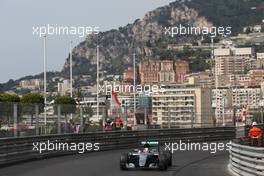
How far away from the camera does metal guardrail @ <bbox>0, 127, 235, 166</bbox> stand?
2534 cm

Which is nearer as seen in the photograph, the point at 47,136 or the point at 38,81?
the point at 47,136

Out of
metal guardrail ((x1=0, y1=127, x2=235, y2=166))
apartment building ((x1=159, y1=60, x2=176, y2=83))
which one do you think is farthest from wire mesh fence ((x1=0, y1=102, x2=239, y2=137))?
apartment building ((x1=159, y1=60, x2=176, y2=83))

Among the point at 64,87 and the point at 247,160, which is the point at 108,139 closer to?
the point at 247,160

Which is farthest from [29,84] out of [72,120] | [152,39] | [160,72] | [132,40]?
[72,120]

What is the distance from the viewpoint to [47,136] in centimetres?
2984

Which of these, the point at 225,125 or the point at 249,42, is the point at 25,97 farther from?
the point at 249,42

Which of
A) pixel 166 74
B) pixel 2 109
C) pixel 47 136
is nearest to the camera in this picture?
pixel 2 109

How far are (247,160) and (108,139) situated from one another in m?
17.7

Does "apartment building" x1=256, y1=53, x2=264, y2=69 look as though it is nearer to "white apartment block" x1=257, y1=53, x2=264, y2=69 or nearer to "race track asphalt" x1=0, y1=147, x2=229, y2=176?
"white apartment block" x1=257, y1=53, x2=264, y2=69

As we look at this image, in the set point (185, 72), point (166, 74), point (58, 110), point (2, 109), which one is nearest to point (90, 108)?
point (58, 110)

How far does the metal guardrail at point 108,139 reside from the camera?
25344 mm

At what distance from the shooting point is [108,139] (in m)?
35.6

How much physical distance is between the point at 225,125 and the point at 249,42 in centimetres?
12499

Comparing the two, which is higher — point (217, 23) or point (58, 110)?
point (217, 23)
